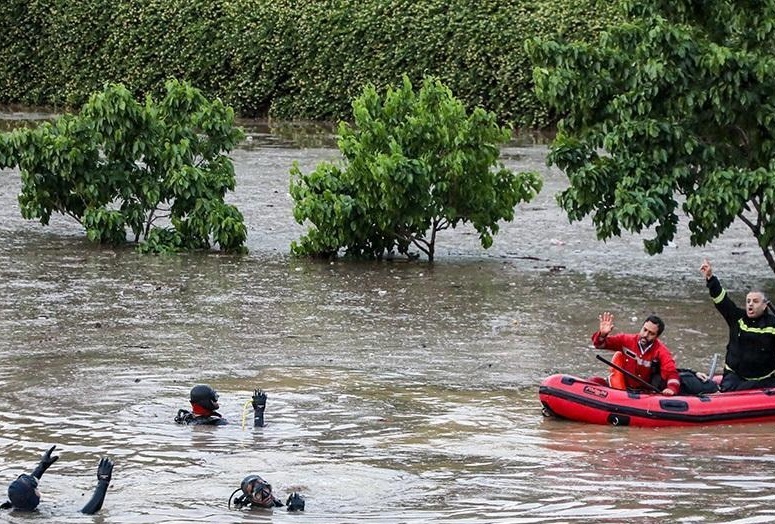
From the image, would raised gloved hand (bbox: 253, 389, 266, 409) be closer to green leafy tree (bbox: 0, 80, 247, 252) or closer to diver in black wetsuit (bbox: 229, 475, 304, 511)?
diver in black wetsuit (bbox: 229, 475, 304, 511)

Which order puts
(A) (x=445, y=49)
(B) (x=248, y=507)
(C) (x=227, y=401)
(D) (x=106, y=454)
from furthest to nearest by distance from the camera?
1. (A) (x=445, y=49)
2. (C) (x=227, y=401)
3. (D) (x=106, y=454)
4. (B) (x=248, y=507)

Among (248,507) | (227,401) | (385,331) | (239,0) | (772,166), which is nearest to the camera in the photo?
(248,507)

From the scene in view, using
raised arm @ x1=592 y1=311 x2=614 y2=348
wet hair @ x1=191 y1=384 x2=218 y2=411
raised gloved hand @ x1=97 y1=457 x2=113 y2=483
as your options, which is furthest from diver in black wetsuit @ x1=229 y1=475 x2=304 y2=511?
raised arm @ x1=592 y1=311 x2=614 y2=348

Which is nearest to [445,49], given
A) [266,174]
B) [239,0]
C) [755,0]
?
[239,0]

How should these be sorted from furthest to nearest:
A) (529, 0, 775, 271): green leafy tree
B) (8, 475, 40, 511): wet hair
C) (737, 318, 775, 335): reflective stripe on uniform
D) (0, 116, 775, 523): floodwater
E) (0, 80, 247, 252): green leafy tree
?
(0, 80, 247, 252): green leafy tree → (529, 0, 775, 271): green leafy tree → (737, 318, 775, 335): reflective stripe on uniform → (0, 116, 775, 523): floodwater → (8, 475, 40, 511): wet hair

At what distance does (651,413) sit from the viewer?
1246 centimetres

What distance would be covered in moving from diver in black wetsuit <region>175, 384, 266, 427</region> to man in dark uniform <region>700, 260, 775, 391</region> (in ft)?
12.4

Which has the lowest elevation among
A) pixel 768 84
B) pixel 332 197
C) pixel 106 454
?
pixel 106 454

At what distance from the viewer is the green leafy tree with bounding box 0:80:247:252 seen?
20.0 m

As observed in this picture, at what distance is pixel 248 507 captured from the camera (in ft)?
32.0

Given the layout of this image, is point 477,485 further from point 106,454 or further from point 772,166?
point 772,166

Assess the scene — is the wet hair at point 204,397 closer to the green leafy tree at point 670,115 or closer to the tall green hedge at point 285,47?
the green leafy tree at point 670,115

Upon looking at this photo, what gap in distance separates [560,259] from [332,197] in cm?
291

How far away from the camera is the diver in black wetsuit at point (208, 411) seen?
39.2 ft
